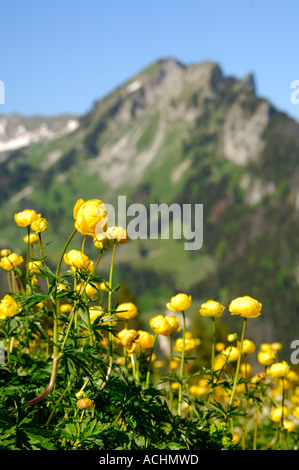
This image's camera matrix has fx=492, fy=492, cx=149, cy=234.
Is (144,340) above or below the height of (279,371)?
above

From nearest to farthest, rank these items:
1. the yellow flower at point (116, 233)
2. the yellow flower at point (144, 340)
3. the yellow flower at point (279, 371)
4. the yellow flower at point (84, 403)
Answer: the yellow flower at point (84, 403)
the yellow flower at point (116, 233)
the yellow flower at point (144, 340)
the yellow flower at point (279, 371)

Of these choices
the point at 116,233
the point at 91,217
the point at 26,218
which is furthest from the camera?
the point at 26,218

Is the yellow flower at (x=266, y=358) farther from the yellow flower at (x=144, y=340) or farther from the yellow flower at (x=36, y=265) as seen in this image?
the yellow flower at (x=36, y=265)

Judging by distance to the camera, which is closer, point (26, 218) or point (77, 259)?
point (77, 259)

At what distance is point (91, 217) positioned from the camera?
2.30 meters

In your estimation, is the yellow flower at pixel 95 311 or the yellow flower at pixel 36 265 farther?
the yellow flower at pixel 95 311

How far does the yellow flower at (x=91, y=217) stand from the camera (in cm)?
229

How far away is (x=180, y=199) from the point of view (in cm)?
19300

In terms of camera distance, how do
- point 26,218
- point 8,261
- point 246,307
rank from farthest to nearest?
point 8,261 < point 26,218 < point 246,307

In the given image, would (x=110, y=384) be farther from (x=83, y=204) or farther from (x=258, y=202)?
(x=258, y=202)

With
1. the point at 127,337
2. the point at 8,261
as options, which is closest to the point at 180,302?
the point at 127,337

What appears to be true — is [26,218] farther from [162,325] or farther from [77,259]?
[162,325]

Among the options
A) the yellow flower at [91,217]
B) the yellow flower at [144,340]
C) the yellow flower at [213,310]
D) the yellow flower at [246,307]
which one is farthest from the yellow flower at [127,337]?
the yellow flower at [91,217]
